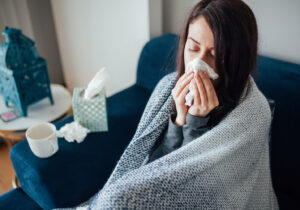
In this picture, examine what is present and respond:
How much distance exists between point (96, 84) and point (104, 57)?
0.74 meters

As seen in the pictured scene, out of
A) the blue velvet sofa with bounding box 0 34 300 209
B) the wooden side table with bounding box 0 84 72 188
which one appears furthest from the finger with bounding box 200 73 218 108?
the wooden side table with bounding box 0 84 72 188

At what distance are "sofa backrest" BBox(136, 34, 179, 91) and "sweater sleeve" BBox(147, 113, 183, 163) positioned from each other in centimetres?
37

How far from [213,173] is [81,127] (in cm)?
55

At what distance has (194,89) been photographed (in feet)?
2.10

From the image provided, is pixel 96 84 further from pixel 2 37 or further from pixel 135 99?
pixel 2 37

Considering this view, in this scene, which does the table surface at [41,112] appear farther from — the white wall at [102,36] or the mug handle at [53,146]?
the mug handle at [53,146]

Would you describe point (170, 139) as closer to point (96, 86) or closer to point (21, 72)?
point (96, 86)

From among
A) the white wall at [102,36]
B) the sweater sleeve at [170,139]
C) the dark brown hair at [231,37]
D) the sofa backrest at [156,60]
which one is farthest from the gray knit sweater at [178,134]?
the white wall at [102,36]

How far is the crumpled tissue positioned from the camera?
93 centimetres

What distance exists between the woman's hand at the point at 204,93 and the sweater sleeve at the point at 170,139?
11 cm

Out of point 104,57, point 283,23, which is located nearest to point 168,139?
point 283,23

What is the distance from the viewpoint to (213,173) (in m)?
0.59

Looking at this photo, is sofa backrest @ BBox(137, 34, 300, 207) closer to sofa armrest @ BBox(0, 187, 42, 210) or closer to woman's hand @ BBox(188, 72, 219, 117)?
woman's hand @ BBox(188, 72, 219, 117)

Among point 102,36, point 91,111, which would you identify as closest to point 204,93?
point 91,111
